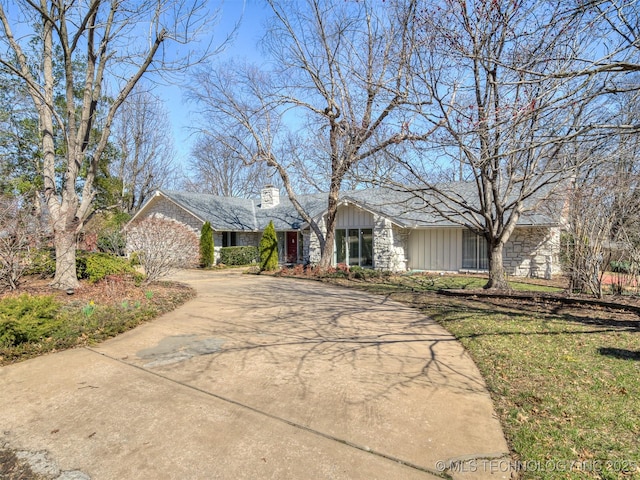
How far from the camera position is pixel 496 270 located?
10594mm

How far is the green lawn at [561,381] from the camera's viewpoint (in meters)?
2.96

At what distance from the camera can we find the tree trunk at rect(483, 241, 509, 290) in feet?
34.4

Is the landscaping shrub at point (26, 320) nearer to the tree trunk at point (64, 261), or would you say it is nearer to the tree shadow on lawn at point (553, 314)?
the tree trunk at point (64, 261)

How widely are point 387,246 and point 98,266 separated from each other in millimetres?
11189

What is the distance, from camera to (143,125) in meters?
30.5

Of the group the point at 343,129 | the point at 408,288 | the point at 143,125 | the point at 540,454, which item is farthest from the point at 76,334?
the point at 143,125

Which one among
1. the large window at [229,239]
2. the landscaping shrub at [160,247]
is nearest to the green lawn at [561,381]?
the landscaping shrub at [160,247]

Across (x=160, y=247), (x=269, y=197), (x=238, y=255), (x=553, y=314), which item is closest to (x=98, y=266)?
(x=160, y=247)

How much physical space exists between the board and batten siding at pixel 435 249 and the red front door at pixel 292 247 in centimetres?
717

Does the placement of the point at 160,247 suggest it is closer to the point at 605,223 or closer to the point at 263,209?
the point at 605,223

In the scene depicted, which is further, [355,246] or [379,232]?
[355,246]

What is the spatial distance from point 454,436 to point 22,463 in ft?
11.4

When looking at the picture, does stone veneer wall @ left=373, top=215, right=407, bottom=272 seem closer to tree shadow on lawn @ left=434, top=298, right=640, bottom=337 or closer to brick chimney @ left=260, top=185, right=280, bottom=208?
tree shadow on lawn @ left=434, top=298, right=640, bottom=337

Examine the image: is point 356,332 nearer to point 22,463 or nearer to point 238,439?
point 238,439
